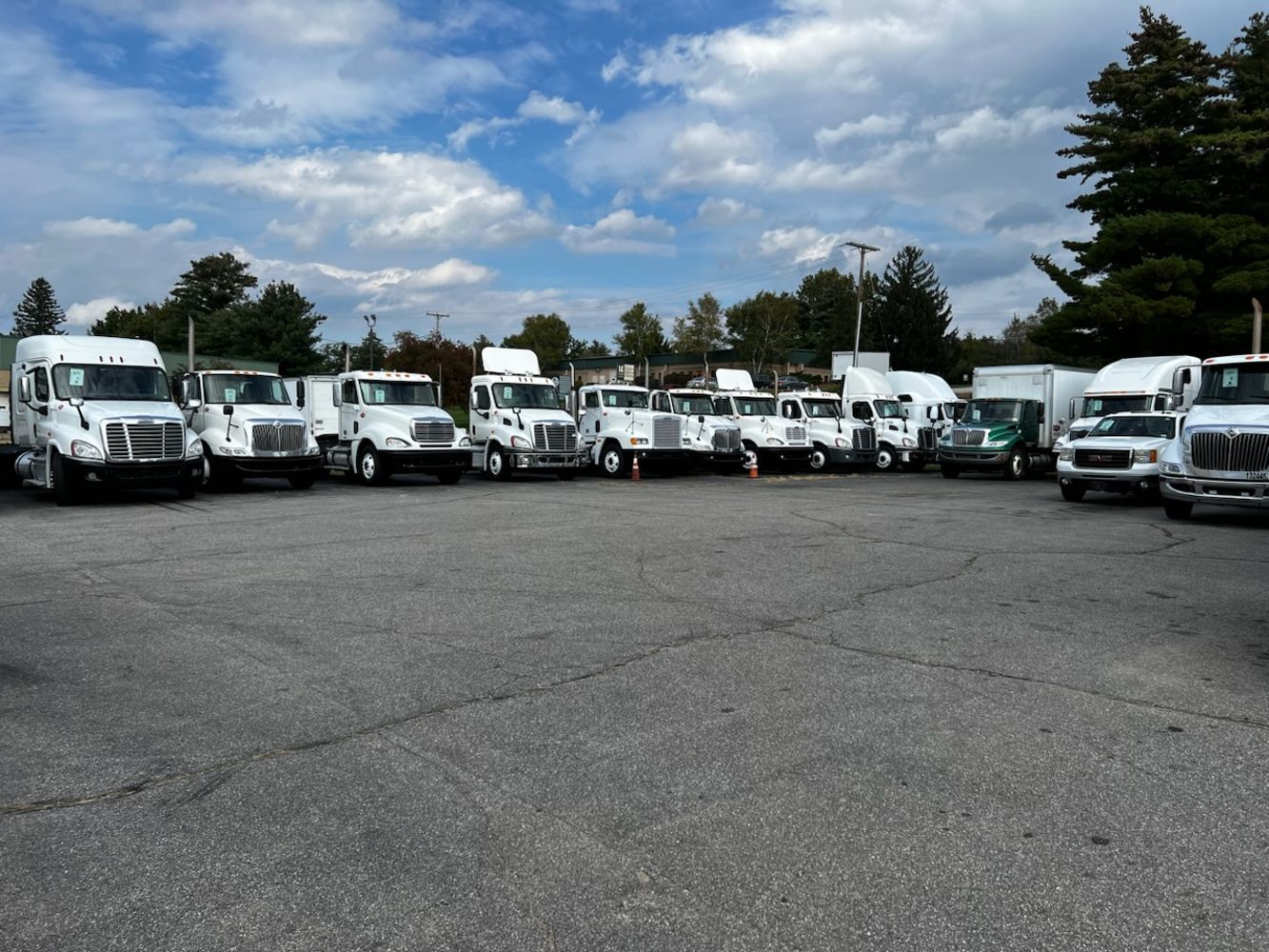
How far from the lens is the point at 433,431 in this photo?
2089 centimetres

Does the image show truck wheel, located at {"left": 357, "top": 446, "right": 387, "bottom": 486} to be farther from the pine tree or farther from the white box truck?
the pine tree

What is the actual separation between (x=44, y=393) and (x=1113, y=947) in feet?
60.3

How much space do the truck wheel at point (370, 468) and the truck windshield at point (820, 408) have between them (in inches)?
554

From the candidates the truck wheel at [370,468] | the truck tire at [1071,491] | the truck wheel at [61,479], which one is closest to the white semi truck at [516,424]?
the truck wheel at [370,468]

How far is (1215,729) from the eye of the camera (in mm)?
4828

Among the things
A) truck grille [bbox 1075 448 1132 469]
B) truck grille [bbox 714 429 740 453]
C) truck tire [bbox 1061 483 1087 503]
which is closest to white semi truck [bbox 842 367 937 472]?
truck grille [bbox 714 429 740 453]

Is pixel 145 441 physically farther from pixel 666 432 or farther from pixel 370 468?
pixel 666 432

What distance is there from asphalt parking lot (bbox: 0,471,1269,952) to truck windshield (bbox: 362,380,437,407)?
1196 cm

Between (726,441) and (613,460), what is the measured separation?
11.2ft

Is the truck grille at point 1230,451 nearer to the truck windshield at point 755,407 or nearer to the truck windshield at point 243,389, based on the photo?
the truck windshield at point 755,407

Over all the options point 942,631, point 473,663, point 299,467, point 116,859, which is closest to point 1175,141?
point 299,467

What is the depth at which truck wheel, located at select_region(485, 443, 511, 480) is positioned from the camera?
76.1 feet

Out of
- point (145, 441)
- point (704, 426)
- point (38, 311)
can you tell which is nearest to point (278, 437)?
point (145, 441)

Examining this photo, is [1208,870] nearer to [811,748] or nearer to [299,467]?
[811,748]
